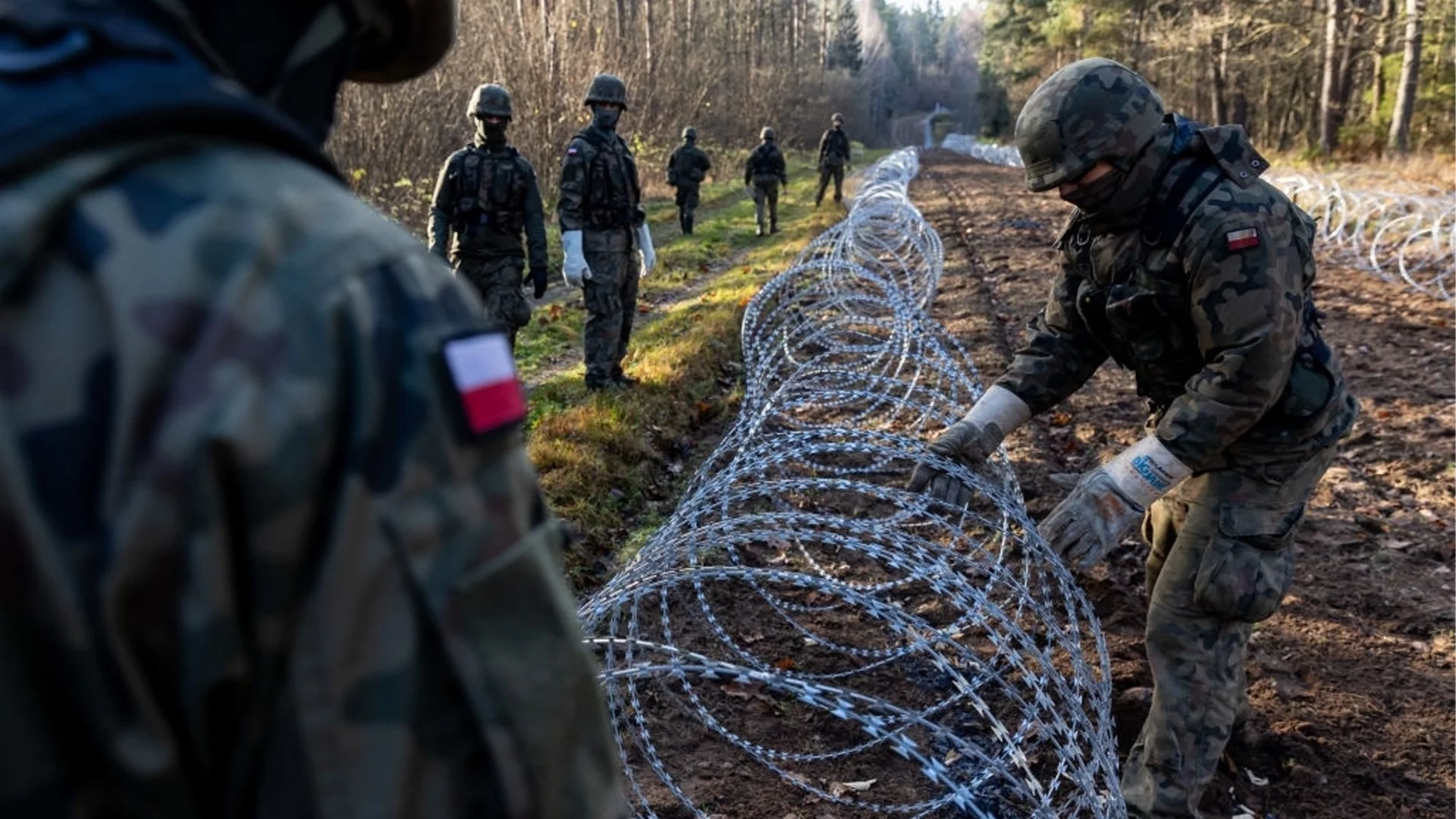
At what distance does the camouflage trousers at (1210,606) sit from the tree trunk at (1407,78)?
882 inches

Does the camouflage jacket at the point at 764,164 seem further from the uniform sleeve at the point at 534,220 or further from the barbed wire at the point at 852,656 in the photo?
the barbed wire at the point at 852,656

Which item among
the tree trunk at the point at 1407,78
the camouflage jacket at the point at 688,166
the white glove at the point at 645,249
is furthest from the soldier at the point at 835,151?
the white glove at the point at 645,249

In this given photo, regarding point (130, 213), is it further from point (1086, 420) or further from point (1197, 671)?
point (1086, 420)

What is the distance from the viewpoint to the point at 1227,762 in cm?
373

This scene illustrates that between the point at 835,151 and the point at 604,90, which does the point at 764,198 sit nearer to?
the point at 835,151

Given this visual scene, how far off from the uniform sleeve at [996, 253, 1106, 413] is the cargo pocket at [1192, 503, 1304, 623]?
0.75m

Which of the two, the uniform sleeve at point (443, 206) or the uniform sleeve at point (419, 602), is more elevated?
the uniform sleeve at point (419, 602)

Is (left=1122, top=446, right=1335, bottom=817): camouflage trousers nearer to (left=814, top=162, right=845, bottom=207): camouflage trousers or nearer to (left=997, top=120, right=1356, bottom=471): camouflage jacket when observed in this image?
(left=997, top=120, right=1356, bottom=471): camouflage jacket

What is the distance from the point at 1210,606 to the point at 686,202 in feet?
51.8

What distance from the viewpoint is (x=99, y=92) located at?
0.73m

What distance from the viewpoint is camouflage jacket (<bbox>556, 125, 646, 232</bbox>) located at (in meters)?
7.76

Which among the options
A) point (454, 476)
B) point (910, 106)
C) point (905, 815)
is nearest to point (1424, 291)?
point (905, 815)

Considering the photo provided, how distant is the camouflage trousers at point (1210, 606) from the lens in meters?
3.05

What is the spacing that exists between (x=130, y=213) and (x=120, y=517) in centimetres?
22
